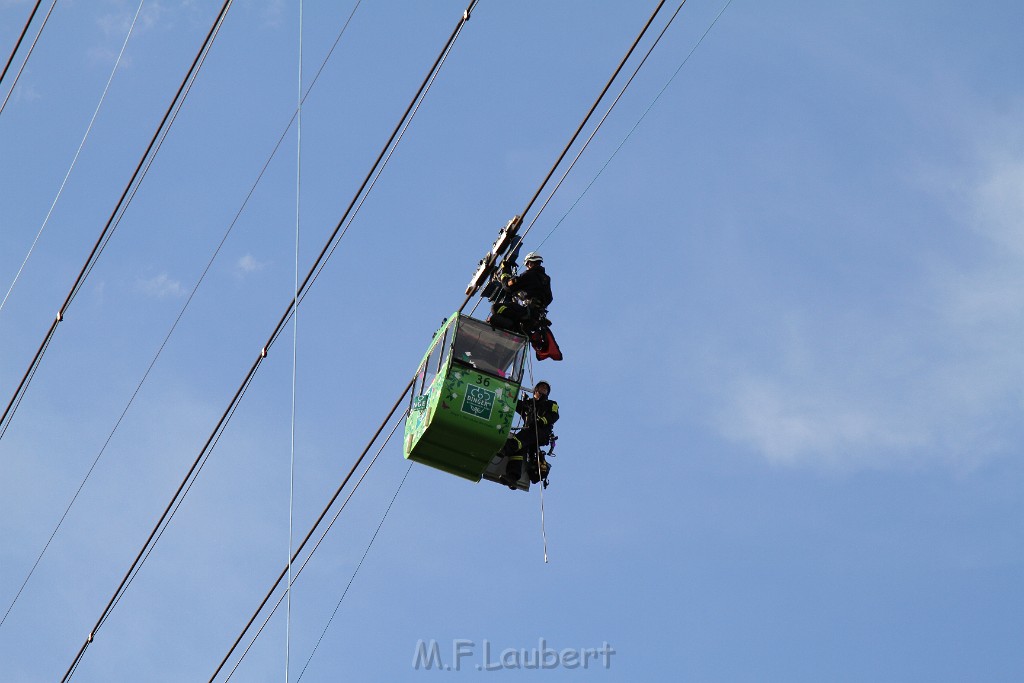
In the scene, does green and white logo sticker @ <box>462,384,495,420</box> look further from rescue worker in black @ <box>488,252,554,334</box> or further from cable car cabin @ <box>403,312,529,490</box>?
rescue worker in black @ <box>488,252,554,334</box>

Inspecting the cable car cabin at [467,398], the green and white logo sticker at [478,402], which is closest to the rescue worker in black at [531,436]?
the cable car cabin at [467,398]

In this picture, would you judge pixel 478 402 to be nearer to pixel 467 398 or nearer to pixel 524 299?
pixel 467 398

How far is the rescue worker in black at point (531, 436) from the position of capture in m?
20.6

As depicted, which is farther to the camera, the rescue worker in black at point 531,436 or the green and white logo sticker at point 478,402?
the rescue worker in black at point 531,436

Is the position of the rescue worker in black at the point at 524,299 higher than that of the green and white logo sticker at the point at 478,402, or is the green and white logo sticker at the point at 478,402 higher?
the rescue worker in black at the point at 524,299

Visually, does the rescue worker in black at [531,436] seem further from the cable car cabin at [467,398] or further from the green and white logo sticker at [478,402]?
the green and white logo sticker at [478,402]

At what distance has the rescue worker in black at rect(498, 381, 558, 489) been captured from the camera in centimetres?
2058

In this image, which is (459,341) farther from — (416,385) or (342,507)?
(342,507)

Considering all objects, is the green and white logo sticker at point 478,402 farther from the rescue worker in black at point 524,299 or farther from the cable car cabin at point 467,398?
the rescue worker in black at point 524,299

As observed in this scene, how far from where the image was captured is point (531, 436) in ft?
67.9

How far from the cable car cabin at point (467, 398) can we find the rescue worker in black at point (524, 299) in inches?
6.9

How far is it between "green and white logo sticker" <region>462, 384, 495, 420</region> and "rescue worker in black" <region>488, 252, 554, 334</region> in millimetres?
1045

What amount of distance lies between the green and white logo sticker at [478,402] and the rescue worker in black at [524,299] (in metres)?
1.04

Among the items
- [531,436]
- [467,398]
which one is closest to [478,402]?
[467,398]
